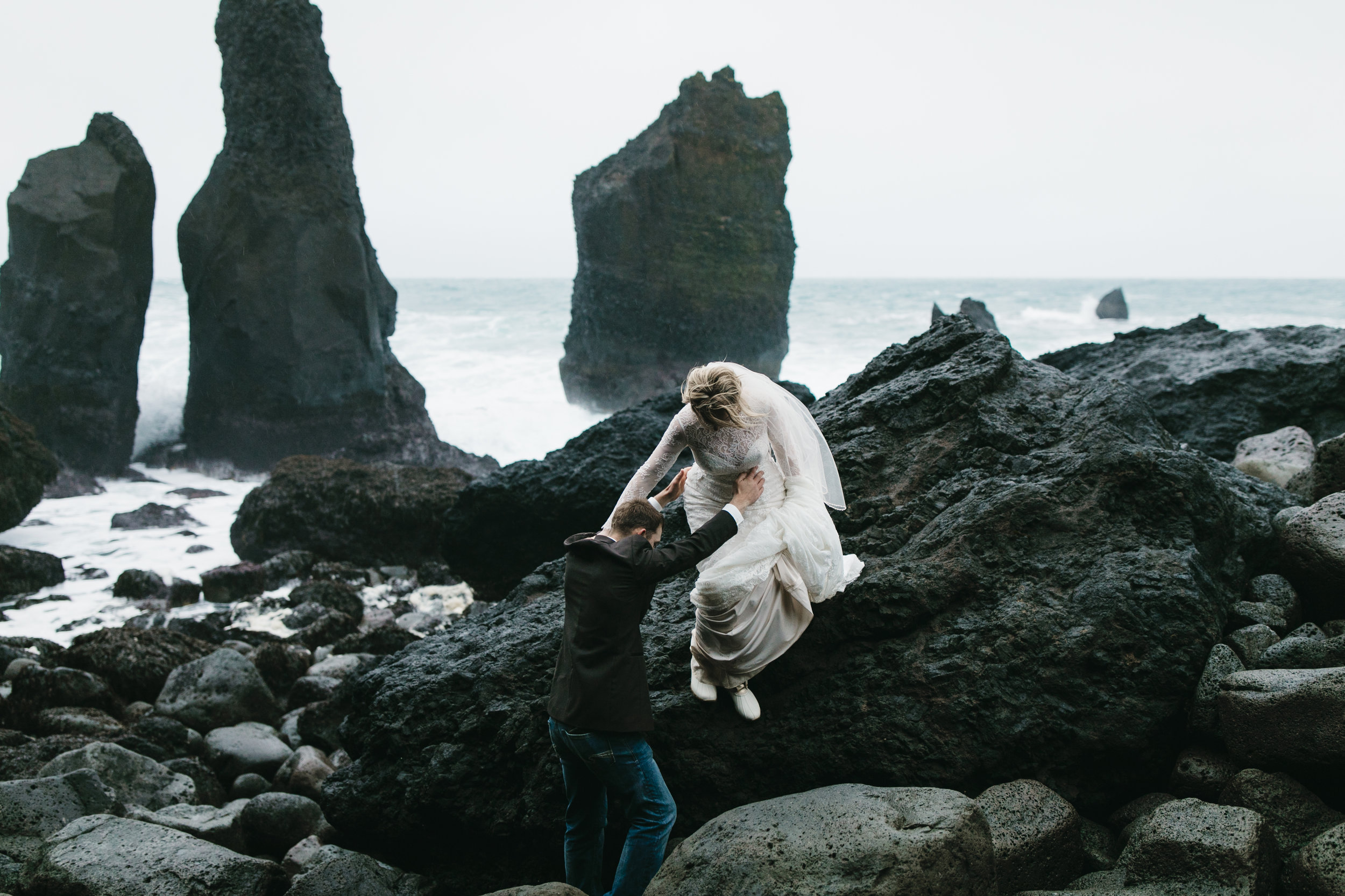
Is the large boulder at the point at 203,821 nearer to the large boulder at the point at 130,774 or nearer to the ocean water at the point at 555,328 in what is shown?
the large boulder at the point at 130,774

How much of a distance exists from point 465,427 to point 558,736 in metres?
22.3

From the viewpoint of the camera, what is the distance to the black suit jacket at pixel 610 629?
11.1 feet

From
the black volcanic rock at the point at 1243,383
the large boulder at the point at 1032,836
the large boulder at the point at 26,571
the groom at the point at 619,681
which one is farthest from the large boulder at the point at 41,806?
the large boulder at the point at 26,571

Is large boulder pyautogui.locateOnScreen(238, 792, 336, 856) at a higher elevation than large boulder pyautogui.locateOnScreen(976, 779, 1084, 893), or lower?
lower

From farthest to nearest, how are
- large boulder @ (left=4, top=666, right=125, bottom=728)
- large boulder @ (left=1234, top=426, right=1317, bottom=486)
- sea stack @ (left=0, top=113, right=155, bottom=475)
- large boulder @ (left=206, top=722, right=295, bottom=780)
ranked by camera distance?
sea stack @ (left=0, top=113, right=155, bottom=475)
large boulder @ (left=4, top=666, right=125, bottom=728)
large boulder @ (left=1234, top=426, right=1317, bottom=486)
large boulder @ (left=206, top=722, right=295, bottom=780)

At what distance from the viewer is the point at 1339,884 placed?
2891mm

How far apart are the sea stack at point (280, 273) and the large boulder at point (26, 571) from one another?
7086 millimetres

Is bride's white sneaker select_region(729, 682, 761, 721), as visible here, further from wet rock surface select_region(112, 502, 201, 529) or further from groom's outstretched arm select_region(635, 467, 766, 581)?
wet rock surface select_region(112, 502, 201, 529)

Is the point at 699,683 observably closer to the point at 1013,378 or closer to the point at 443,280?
the point at 1013,378

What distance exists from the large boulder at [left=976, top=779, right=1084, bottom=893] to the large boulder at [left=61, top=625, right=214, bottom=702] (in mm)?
6793

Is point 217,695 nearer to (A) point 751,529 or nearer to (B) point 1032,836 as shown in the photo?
(A) point 751,529

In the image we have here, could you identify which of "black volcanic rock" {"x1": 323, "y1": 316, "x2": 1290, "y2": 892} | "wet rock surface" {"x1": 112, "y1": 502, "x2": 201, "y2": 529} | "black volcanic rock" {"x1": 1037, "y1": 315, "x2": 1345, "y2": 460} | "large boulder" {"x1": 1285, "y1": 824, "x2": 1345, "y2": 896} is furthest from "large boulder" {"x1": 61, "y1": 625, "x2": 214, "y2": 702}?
"black volcanic rock" {"x1": 1037, "y1": 315, "x2": 1345, "y2": 460}

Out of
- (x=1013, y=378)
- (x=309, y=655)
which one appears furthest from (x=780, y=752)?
(x=309, y=655)

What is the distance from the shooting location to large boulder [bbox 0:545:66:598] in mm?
10938
